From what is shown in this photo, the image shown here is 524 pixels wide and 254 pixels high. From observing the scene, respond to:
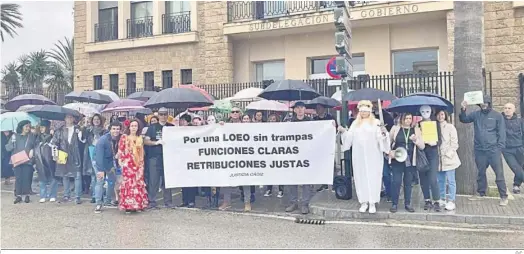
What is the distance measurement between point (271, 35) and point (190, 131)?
13.3 m

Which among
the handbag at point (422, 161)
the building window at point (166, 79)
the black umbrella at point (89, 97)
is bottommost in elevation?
the handbag at point (422, 161)

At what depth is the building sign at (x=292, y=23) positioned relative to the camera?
18.6m

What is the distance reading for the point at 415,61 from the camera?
1880 cm

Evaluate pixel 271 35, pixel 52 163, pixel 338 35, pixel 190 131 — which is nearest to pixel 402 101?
pixel 338 35

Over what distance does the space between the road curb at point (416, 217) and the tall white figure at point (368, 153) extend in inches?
5.0

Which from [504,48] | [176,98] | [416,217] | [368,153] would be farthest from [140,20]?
[416,217]

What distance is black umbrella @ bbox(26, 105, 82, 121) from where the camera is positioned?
927cm

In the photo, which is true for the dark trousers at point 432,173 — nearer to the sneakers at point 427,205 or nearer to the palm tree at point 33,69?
the sneakers at point 427,205

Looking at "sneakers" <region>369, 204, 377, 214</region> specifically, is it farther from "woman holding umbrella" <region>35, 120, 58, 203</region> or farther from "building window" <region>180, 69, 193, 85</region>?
"building window" <region>180, 69, 193, 85</region>

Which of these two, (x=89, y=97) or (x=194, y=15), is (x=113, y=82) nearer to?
(x=194, y=15)

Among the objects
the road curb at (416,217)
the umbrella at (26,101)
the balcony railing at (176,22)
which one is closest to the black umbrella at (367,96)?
the road curb at (416,217)

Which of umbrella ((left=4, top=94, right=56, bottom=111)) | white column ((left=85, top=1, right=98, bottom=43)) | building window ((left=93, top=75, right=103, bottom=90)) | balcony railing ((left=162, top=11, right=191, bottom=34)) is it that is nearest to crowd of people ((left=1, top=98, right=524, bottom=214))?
umbrella ((left=4, top=94, right=56, bottom=111))

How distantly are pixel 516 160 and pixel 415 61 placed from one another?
1036cm

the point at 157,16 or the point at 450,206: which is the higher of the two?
the point at 157,16
